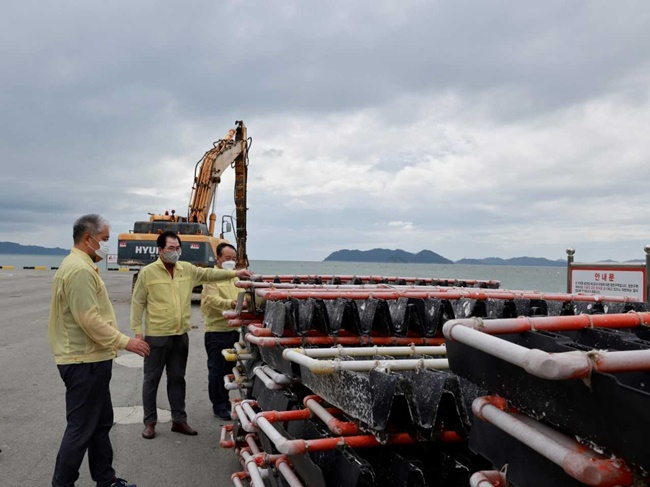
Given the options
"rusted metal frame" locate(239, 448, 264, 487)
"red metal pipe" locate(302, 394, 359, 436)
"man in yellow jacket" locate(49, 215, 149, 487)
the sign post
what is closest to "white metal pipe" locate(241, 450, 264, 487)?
"rusted metal frame" locate(239, 448, 264, 487)

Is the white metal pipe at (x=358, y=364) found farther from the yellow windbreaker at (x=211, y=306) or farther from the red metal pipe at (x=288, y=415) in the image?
the yellow windbreaker at (x=211, y=306)

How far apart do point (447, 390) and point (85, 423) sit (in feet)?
10.5

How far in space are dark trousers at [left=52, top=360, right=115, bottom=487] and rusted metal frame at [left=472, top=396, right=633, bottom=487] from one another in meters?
3.51

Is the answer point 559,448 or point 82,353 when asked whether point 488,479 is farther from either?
point 82,353

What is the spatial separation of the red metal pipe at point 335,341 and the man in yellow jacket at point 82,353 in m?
1.41

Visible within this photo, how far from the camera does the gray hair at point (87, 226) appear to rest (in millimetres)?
4551

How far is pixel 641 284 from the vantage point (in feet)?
27.8

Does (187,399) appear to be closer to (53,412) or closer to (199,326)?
(53,412)

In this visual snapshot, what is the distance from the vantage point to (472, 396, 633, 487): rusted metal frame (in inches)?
56.9

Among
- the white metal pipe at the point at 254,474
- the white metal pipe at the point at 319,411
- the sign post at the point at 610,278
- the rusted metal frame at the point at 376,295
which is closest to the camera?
the white metal pipe at the point at 319,411

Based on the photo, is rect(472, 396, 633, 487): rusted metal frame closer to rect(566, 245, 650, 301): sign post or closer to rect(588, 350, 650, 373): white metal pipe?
rect(588, 350, 650, 373): white metal pipe

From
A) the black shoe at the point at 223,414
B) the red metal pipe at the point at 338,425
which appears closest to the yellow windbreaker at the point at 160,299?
the black shoe at the point at 223,414

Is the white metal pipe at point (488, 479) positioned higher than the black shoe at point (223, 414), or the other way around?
the white metal pipe at point (488, 479)

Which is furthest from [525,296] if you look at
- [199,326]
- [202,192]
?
[202,192]
